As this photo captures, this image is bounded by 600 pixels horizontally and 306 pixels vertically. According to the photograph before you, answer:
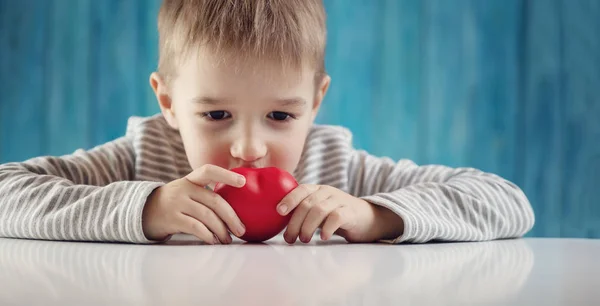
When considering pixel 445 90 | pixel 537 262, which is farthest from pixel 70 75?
pixel 537 262

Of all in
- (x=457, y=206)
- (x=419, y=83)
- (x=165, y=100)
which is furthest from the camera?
(x=419, y=83)

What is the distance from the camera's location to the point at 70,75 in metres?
1.99

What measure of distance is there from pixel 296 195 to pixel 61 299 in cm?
51

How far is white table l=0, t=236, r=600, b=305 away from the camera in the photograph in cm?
41

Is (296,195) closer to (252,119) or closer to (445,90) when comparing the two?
(252,119)

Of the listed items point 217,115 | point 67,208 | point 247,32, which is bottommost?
point 67,208

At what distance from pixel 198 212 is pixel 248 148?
23 cm

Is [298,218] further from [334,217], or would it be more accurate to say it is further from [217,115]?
[217,115]

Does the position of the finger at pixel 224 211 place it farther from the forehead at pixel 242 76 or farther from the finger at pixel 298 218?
the forehead at pixel 242 76

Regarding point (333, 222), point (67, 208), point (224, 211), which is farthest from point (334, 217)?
point (67, 208)

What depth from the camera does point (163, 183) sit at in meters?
0.93

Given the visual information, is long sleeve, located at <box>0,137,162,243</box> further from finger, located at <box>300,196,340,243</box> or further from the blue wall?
the blue wall

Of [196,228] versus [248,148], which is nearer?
[196,228]

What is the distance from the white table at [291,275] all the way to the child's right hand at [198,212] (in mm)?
26
